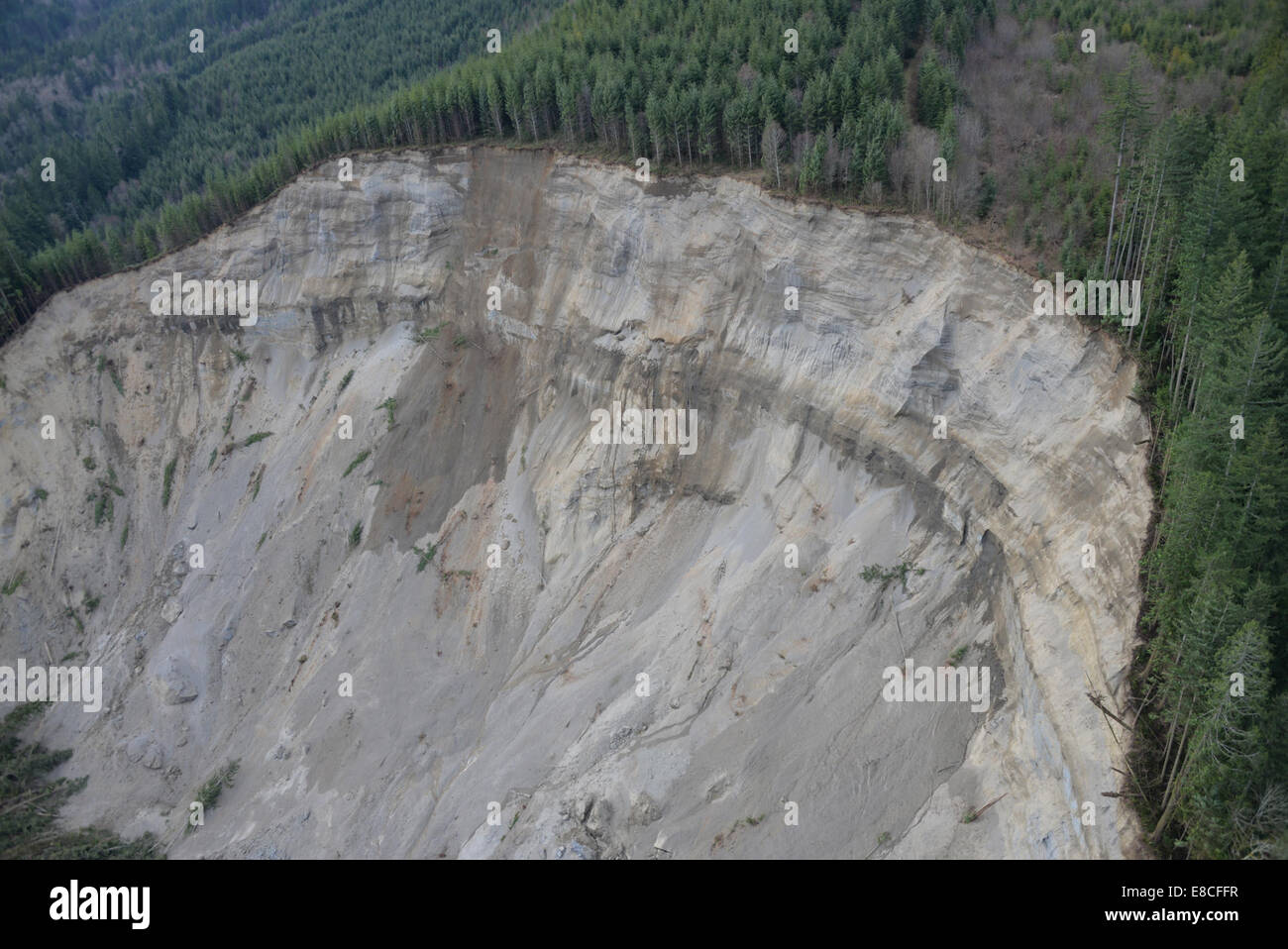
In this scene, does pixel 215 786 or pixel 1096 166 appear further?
pixel 215 786

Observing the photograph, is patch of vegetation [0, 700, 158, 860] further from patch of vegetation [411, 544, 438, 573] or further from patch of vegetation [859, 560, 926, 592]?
patch of vegetation [859, 560, 926, 592]

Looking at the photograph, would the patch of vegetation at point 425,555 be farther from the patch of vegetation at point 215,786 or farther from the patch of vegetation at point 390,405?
the patch of vegetation at point 215,786

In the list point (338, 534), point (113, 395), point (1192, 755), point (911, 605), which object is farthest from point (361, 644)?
point (1192, 755)

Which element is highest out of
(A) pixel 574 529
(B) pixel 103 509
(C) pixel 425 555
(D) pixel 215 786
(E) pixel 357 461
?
(E) pixel 357 461

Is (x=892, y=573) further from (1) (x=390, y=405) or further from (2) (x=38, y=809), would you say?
(2) (x=38, y=809)

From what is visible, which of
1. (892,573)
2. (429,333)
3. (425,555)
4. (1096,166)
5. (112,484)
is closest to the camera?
(892,573)

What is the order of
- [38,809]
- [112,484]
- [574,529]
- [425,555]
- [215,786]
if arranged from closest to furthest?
[215,786] < [574,529] < [38,809] < [425,555] < [112,484]

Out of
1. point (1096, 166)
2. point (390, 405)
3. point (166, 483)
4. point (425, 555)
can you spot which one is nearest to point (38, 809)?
point (166, 483)

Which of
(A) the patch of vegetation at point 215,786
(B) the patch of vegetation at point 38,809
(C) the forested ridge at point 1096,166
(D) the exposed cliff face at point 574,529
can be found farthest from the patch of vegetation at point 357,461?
(C) the forested ridge at point 1096,166
